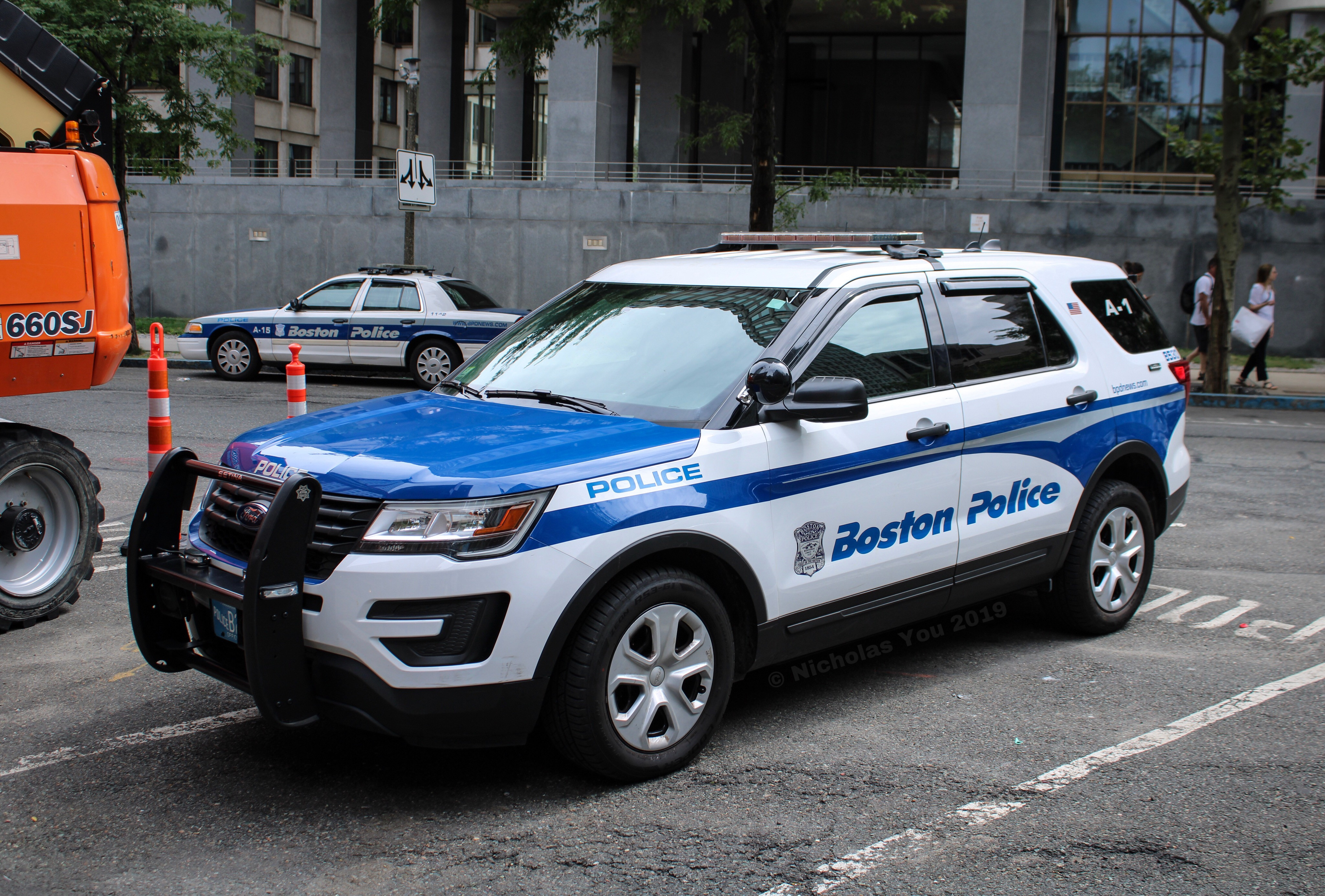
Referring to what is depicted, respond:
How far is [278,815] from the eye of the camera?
12.7ft

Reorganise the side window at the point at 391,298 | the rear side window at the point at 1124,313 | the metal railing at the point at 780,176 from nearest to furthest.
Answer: the rear side window at the point at 1124,313 < the side window at the point at 391,298 < the metal railing at the point at 780,176

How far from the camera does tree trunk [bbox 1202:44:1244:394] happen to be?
17797 mm

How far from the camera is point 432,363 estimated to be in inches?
690

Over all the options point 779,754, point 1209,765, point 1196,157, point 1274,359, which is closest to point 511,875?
point 779,754

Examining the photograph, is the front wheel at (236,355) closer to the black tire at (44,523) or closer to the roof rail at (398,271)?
the roof rail at (398,271)

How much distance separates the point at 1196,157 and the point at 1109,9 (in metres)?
16.5

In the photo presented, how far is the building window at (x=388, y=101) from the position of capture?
56.4m

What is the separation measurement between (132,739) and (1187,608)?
5343mm

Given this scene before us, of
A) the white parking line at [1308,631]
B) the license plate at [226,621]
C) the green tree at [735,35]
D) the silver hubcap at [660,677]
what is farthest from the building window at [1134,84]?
the license plate at [226,621]

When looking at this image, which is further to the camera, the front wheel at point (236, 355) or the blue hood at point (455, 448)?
the front wheel at point (236, 355)

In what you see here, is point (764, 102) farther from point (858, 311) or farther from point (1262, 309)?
point (858, 311)

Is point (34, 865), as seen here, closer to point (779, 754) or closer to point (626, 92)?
point (779, 754)

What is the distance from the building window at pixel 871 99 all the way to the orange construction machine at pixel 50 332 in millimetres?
33173

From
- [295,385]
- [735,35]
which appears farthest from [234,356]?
[295,385]
